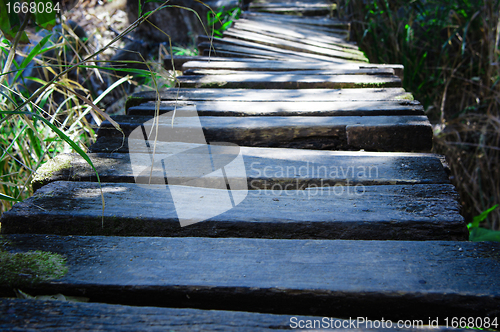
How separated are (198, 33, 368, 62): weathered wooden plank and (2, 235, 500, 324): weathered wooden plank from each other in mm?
2854

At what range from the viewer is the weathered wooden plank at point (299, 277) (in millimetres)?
770

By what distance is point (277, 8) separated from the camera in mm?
5766

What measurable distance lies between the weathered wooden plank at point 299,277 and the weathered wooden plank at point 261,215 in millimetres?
76

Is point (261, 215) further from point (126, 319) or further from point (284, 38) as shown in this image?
point (284, 38)

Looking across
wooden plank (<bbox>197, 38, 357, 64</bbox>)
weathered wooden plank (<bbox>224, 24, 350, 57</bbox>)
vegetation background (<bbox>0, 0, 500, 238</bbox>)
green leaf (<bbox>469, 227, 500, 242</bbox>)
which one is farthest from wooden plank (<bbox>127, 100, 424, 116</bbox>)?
vegetation background (<bbox>0, 0, 500, 238</bbox>)

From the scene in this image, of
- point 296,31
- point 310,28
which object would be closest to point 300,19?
point 310,28

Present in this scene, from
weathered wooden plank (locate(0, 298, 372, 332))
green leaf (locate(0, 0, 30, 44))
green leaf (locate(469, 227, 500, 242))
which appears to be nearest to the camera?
weathered wooden plank (locate(0, 298, 372, 332))

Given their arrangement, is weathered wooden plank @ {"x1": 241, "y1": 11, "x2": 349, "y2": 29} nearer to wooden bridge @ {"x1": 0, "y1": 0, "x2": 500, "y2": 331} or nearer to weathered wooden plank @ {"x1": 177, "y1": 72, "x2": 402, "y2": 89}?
weathered wooden plank @ {"x1": 177, "y1": 72, "x2": 402, "y2": 89}

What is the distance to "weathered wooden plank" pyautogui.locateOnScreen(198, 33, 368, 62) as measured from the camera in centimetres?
348

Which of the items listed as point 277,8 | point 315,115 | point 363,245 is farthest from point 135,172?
point 277,8

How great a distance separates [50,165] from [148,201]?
0.47m

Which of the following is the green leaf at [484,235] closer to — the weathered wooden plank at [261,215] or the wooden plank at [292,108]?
the wooden plank at [292,108]

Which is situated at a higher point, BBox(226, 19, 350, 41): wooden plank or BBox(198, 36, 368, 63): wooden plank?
BBox(226, 19, 350, 41): wooden plank

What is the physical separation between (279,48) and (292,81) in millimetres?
1607
